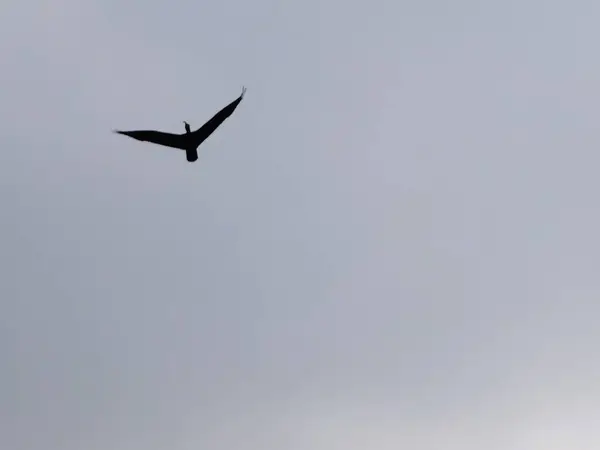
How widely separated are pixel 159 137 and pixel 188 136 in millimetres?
1902

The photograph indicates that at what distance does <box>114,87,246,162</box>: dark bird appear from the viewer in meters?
74.0

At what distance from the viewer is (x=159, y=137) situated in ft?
246

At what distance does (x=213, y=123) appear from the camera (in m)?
74.2

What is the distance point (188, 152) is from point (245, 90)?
6200mm

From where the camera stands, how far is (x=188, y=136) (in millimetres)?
74375

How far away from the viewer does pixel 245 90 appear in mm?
71312

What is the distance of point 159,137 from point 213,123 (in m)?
3.48

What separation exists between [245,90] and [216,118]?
11.3 ft

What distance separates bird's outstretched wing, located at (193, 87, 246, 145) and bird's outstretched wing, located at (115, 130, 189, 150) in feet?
2.97

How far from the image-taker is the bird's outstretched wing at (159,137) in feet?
245

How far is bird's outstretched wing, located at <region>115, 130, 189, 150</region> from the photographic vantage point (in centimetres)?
7456

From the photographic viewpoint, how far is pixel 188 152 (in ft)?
246

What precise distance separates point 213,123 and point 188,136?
169 cm

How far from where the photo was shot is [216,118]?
73.9 metres
